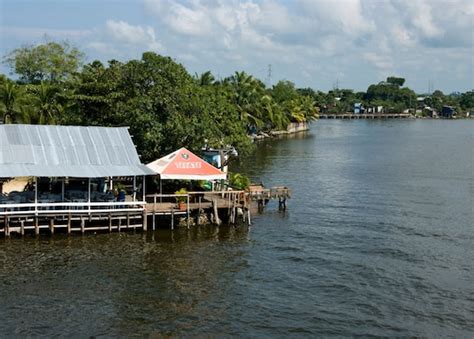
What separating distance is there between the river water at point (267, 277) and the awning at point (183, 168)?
10.8 ft

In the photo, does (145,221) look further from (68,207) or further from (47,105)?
(47,105)

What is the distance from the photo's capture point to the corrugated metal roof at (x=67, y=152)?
3244 cm

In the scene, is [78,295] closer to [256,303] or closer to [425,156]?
[256,303]

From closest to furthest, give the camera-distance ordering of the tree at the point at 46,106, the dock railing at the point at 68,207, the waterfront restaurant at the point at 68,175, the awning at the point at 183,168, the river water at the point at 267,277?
the river water at the point at 267,277
the dock railing at the point at 68,207
the waterfront restaurant at the point at 68,175
the awning at the point at 183,168
the tree at the point at 46,106

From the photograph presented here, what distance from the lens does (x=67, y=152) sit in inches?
1353

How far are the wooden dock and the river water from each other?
2.86ft

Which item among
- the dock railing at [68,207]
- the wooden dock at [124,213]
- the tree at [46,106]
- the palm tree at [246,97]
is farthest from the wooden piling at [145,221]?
the palm tree at [246,97]

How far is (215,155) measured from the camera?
151 ft

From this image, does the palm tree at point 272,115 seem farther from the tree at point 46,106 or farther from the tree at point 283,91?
the tree at point 46,106

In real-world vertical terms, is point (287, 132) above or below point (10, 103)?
below

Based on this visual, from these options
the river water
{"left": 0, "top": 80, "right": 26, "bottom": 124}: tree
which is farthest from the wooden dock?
{"left": 0, "top": 80, "right": 26, "bottom": 124}: tree

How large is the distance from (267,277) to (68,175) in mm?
12202

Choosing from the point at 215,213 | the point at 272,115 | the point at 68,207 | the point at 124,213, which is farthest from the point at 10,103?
the point at 272,115

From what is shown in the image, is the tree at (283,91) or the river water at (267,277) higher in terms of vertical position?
the tree at (283,91)
